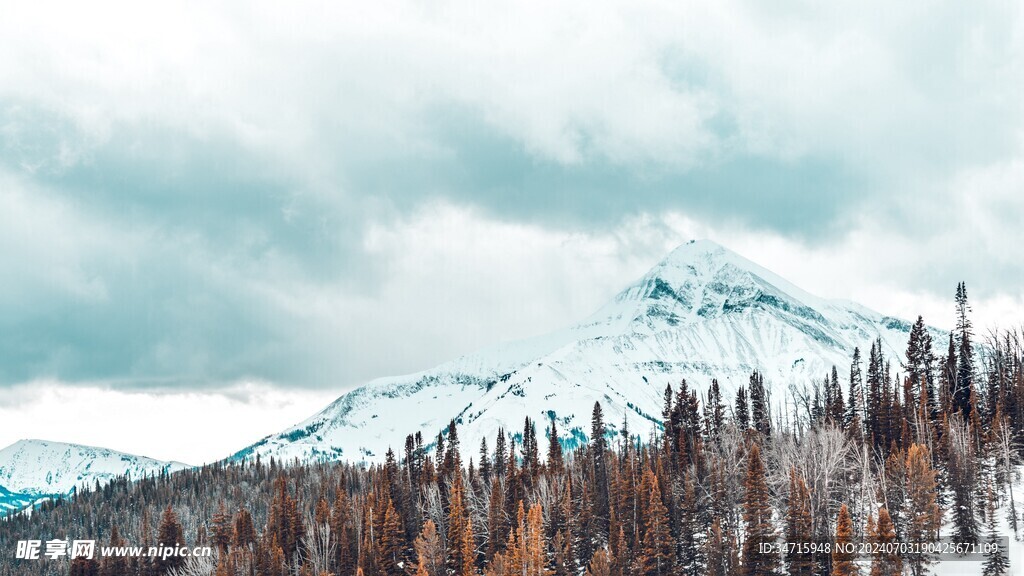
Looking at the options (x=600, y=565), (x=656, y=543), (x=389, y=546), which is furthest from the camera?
(x=389, y=546)

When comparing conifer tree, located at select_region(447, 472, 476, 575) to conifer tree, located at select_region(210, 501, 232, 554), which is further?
conifer tree, located at select_region(210, 501, 232, 554)

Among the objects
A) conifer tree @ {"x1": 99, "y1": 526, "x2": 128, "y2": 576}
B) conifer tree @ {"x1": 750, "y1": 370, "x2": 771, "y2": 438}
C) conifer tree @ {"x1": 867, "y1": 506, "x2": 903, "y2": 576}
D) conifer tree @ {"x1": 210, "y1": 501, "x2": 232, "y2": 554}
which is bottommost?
conifer tree @ {"x1": 99, "y1": 526, "x2": 128, "y2": 576}

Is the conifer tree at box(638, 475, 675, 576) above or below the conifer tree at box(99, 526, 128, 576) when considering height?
above

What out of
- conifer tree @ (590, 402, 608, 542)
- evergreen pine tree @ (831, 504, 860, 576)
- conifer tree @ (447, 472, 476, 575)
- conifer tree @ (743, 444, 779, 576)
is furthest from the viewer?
Result: conifer tree @ (590, 402, 608, 542)

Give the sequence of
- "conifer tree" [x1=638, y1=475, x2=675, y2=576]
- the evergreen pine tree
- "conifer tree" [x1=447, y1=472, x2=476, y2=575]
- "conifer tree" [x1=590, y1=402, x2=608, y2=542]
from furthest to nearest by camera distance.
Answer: "conifer tree" [x1=590, y1=402, x2=608, y2=542], "conifer tree" [x1=447, y1=472, x2=476, y2=575], "conifer tree" [x1=638, y1=475, x2=675, y2=576], the evergreen pine tree

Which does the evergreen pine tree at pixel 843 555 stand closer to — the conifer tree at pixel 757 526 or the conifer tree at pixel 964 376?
the conifer tree at pixel 757 526

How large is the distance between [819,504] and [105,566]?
360ft

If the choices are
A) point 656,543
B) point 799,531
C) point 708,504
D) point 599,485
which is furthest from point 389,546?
point 799,531

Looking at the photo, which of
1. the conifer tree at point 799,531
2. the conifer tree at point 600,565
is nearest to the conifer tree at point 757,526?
the conifer tree at point 799,531

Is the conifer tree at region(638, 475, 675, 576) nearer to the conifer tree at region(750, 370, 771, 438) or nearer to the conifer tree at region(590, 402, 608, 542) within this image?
the conifer tree at region(590, 402, 608, 542)

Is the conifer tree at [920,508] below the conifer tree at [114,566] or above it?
above

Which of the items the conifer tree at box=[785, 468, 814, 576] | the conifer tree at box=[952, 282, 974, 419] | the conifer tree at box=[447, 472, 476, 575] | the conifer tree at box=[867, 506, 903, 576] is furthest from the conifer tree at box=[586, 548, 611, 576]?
the conifer tree at box=[952, 282, 974, 419]

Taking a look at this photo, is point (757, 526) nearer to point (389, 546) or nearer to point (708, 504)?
point (708, 504)

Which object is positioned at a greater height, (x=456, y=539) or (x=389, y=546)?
(x=456, y=539)
